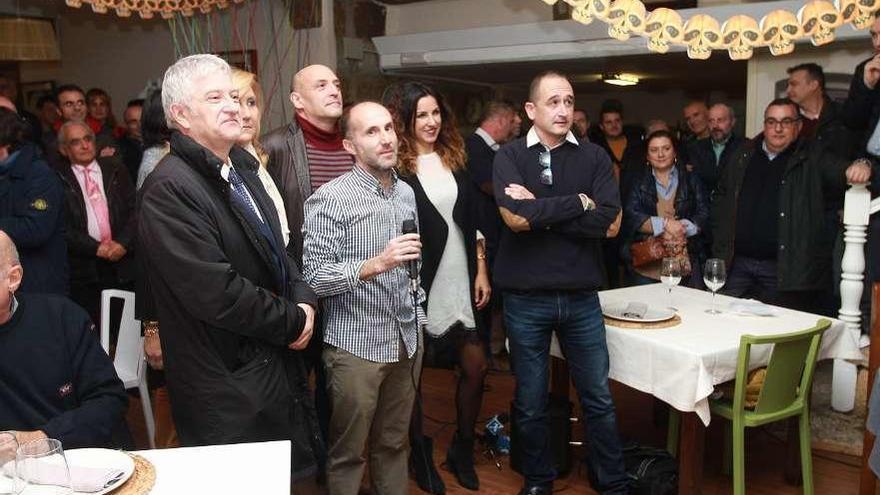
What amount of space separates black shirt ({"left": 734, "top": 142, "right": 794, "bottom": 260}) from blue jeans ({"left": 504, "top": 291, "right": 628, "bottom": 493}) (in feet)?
4.81

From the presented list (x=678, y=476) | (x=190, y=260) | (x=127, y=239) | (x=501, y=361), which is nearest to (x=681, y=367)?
(x=678, y=476)

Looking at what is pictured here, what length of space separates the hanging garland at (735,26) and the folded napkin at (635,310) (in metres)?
0.97

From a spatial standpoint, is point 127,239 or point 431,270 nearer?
point 431,270

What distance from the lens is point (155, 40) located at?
707cm

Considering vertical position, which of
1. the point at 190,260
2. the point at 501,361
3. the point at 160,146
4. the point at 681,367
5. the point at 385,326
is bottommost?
the point at 501,361

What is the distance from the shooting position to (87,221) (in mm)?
4008

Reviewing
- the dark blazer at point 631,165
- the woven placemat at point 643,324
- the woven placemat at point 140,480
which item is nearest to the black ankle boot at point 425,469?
the woven placemat at point 643,324

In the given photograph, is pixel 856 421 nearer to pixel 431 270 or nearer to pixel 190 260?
pixel 431 270

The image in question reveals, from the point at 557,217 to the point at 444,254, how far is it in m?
0.52

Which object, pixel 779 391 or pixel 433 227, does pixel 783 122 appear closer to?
pixel 779 391

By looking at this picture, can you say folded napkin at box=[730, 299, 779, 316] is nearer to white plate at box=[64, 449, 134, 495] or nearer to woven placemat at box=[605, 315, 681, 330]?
woven placemat at box=[605, 315, 681, 330]

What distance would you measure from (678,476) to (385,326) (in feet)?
4.29

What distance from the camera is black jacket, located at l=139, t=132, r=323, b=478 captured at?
1764 millimetres

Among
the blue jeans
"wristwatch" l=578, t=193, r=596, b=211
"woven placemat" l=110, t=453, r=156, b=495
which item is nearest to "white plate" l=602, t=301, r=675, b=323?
the blue jeans
